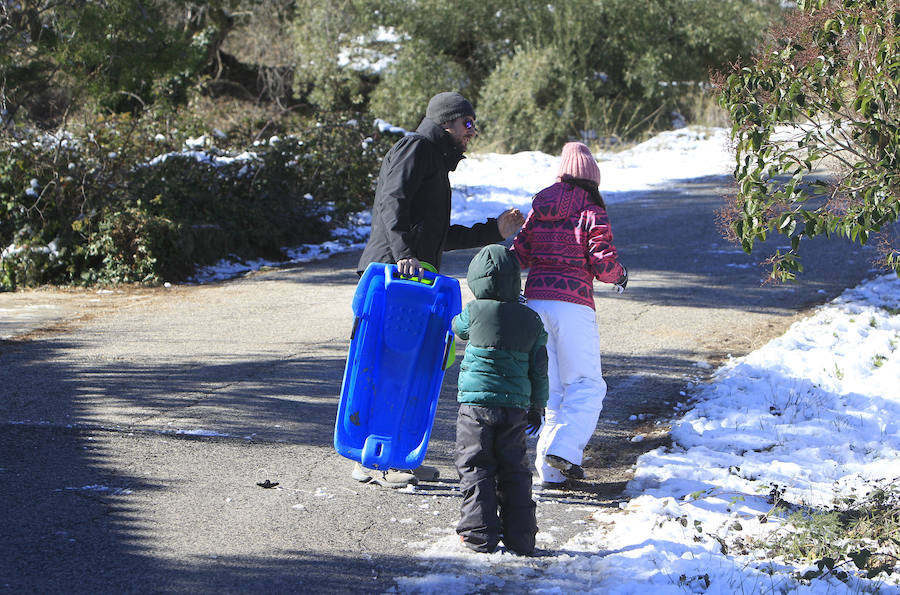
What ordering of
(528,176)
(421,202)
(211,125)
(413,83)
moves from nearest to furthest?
(421,202), (211,125), (528,176), (413,83)

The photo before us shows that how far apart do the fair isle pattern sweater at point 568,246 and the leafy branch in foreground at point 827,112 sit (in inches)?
25.4

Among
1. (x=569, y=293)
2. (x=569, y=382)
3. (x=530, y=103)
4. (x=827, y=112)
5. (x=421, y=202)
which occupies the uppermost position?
(x=530, y=103)

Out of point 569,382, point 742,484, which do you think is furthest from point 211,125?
point 742,484

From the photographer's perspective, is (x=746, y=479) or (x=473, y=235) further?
(x=473, y=235)

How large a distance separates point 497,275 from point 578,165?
1.03 meters

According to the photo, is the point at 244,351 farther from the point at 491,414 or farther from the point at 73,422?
the point at 491,414

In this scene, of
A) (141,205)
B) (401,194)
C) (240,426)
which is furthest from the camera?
Answer: (141,205)

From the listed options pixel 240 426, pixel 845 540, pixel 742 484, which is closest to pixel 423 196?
pixel 240 426

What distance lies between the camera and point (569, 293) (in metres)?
4.62

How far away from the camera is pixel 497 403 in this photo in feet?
12.7

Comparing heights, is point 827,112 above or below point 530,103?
below

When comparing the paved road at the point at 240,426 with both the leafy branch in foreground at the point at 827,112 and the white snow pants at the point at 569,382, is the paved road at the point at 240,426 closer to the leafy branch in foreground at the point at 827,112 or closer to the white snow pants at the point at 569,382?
the white snow pants at the point at 569,382

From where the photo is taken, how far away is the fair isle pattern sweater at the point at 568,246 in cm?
461

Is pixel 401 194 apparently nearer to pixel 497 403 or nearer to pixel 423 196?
pixel 423 196
